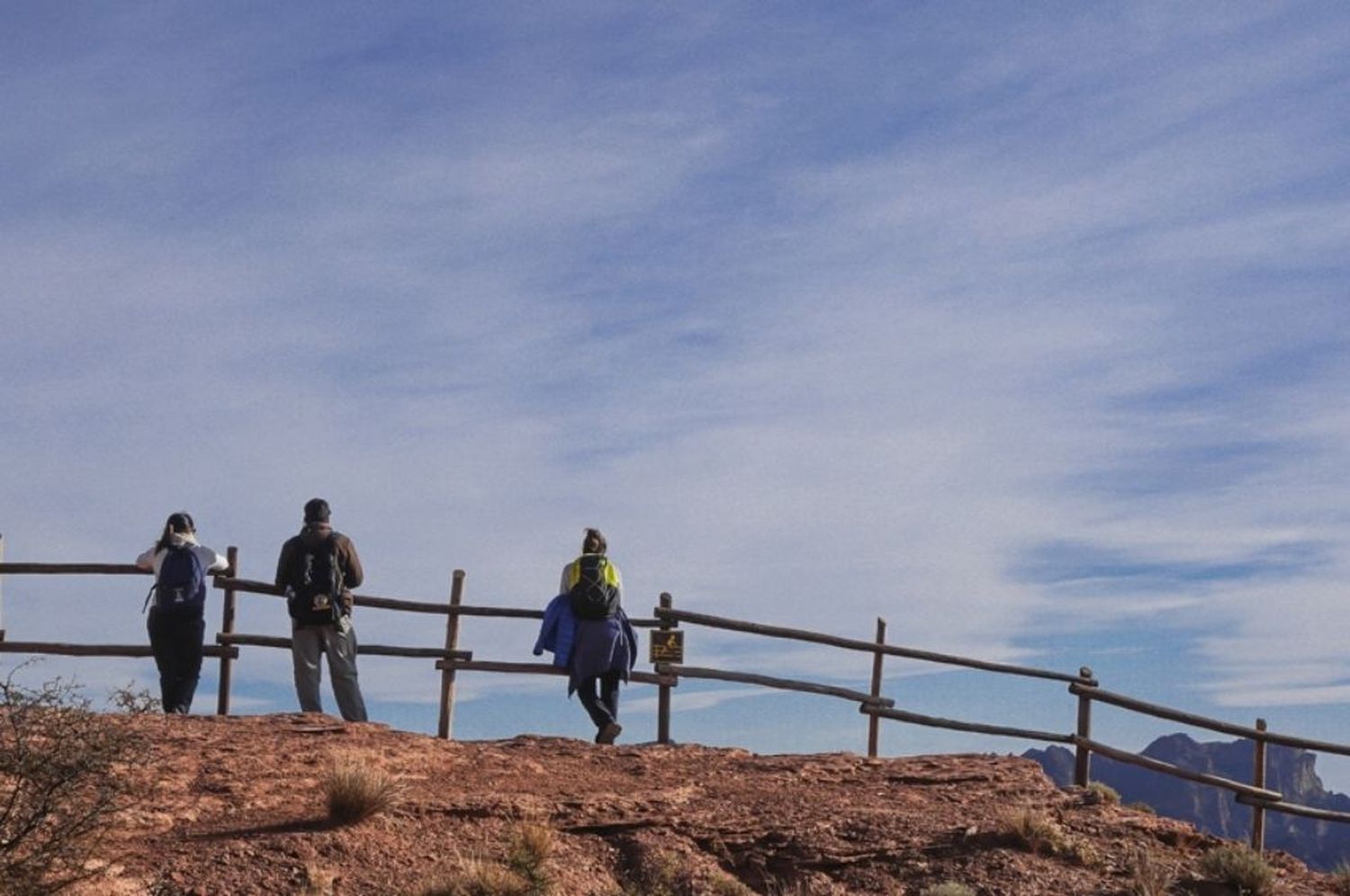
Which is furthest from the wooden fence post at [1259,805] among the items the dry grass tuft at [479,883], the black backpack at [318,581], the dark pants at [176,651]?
the dark pants at [176,651]

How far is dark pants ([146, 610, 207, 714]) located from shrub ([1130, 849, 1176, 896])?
8970mm

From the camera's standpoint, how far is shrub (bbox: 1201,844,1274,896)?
14203 mm

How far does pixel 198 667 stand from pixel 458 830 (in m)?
5.05

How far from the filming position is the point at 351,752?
14.7 meters

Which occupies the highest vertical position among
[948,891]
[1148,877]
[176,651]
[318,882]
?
[176,651]

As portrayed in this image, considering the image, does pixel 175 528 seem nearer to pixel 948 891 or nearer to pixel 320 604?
pixel 320 604

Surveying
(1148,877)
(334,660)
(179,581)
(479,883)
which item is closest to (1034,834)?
(1148,877)

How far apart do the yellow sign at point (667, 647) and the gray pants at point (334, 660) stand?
11.1 feet

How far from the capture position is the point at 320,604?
16.7m

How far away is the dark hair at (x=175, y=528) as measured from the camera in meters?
16.9

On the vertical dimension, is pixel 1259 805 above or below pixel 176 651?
below

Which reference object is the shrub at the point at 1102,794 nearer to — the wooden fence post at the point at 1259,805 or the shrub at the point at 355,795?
the wooden fence post at the point at 1259,805

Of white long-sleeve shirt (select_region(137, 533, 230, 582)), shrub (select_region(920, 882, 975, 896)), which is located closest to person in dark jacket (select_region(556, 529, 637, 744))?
white long-sleeve shirt (select_region(137, 533, 230, 582))

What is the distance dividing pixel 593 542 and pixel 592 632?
89 cm
